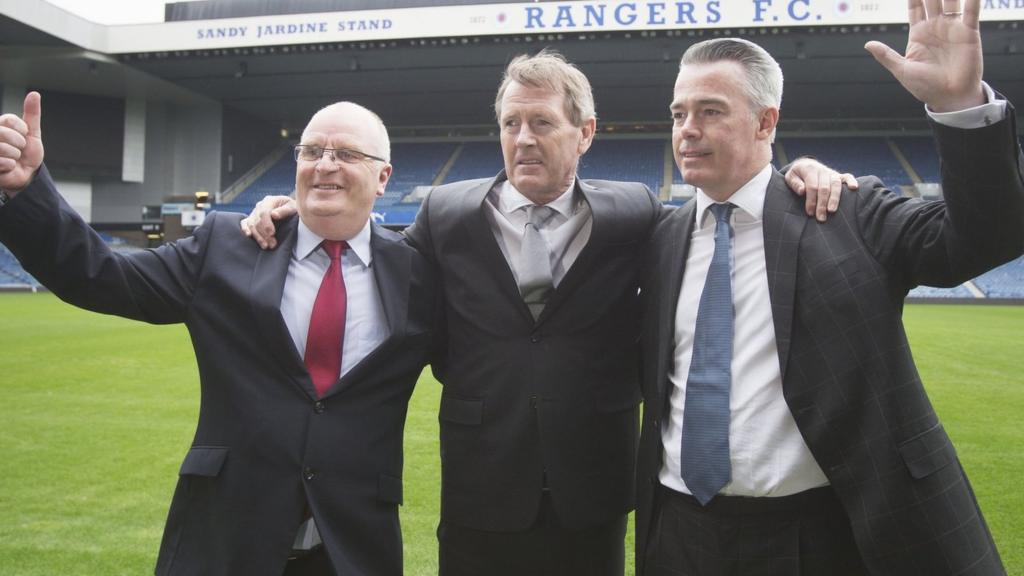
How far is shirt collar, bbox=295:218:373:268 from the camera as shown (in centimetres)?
241

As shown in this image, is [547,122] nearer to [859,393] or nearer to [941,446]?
[859,393]

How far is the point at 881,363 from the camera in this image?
2033 millimetres

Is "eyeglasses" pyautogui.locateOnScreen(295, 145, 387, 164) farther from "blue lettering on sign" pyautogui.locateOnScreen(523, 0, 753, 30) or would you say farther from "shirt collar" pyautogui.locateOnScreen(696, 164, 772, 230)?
"blue lettering on sign" pyautogui.locateOnScreen(523, 0, 753, 30)

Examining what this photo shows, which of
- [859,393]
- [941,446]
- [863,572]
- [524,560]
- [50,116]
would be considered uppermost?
[50,116]

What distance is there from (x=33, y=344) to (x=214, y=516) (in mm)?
11885

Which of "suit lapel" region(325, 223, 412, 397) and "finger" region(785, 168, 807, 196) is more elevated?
"finger" region(785, 168, 807, 196)

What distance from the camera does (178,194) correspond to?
113 feet

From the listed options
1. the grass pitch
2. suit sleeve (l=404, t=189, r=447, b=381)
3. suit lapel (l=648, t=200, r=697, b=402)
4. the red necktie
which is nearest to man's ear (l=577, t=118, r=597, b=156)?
suit lapel (l=648, t=200, r=697, b=402)

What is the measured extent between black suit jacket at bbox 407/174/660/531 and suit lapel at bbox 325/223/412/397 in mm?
222

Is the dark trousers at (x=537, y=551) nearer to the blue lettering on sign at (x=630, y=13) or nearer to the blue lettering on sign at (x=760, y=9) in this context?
the blue lettering on sign at (x=630, y=13)

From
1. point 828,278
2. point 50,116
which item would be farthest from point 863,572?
point 50,116

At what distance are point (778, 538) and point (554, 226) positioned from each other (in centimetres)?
124

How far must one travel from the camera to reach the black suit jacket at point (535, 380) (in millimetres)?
2512

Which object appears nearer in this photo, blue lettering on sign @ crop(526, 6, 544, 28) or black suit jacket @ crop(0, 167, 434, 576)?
black suit jacket @ crop(0, 167, 434, 576)
